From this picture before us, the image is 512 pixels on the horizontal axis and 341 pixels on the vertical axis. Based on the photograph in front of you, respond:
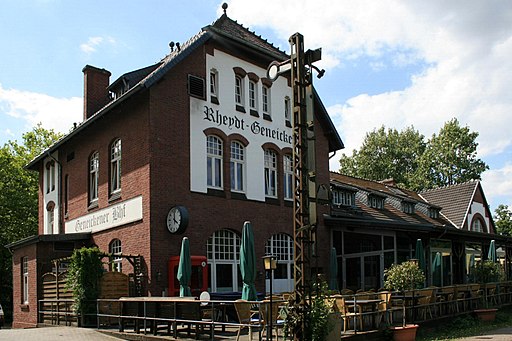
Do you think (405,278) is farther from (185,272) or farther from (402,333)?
(185,272)

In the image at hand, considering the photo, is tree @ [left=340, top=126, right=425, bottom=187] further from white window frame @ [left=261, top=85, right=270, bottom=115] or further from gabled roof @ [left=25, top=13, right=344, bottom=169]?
white window frame @ [left=261, top=85, right=270, bottom=115]

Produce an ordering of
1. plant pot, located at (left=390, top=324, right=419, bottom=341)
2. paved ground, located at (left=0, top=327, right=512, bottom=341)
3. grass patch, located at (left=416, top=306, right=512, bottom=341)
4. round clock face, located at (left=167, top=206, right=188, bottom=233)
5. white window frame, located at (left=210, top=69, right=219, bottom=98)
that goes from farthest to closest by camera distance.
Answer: white window frame, located at (left=210, top=69, right=219, bottom=98) → round clock face, located at (left=167, top=206, right=188, bottom=233) → grass patch, located at (left=416, top=306, right=512, bottom=341) → paved ground, located at (left=0, top=327, right=512, bottom=341) → plant pot, located at (left=390, top=324, right=419, bottom=341)

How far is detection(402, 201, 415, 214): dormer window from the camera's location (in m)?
33.5

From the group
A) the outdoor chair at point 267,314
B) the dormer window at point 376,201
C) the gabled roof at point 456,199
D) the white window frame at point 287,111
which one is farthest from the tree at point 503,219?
the outdoor chair at point 267,314

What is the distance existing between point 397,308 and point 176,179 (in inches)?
311

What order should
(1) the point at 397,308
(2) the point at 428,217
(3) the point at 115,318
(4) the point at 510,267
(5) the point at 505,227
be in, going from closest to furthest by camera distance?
(1) the point at 397,308, (3) the point at 115,318, (4) the point at 510,267, (2) the point at 428,217, (5) the point at 505,227

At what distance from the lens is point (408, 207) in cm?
3375

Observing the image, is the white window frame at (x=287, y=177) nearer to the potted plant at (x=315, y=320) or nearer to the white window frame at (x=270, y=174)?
the white window frame at (x=270, y=174)

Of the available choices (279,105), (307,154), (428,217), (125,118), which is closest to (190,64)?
(125,118)

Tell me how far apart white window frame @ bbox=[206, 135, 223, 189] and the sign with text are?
254 centimetres

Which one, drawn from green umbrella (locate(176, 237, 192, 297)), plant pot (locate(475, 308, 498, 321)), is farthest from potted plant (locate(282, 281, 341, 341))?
plant pot (locate(475, 308, 498, 321))

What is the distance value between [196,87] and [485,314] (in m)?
11.3

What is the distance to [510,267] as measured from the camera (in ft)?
109

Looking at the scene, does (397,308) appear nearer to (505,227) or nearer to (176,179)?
(176,179)
